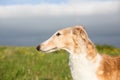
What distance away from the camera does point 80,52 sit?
10.9 m

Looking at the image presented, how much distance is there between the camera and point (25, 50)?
29531mm

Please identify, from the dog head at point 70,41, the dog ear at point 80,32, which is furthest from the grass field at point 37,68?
the dog ear at point 80,32

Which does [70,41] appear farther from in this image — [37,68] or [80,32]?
[37,68]

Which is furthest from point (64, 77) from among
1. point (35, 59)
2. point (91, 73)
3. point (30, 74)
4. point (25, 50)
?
point (25, 50)

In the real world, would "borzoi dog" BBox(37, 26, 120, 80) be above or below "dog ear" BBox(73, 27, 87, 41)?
below

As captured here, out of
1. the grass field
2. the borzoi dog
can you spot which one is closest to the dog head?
the borzoi dog

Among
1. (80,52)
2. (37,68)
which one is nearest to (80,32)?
(80,52)

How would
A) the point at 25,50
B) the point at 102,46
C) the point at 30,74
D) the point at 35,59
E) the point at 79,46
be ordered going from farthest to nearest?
the point at 102,46 < the point at 25,50 < the point at 35,59 < the point at 30,74 < the point at 79,46

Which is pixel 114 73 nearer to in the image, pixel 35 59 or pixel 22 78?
pixel 22 78

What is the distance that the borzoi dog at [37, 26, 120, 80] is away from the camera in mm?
10914

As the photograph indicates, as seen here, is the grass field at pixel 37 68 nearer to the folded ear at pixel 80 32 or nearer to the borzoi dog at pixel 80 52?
the borzoi dog at pixel 80 52

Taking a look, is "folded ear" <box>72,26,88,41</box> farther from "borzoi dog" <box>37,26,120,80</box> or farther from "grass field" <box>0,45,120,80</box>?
"grass field" <box>0,45,120,80</box>

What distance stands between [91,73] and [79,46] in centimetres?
82

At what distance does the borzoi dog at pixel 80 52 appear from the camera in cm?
1091
